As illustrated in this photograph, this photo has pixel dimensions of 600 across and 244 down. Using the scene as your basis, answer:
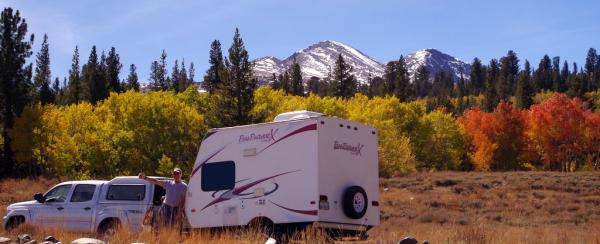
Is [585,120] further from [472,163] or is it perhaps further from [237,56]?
[237,56]

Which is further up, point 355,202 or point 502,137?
point 502,137

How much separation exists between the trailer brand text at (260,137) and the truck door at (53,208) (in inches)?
193

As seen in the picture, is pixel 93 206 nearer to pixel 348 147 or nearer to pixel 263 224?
pixel 263 224

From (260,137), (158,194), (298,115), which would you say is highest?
(298,115)

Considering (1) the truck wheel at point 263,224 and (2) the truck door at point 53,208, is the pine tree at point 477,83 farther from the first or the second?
(1) the truck wheel at point 263,224

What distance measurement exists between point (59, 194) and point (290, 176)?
20.8ft

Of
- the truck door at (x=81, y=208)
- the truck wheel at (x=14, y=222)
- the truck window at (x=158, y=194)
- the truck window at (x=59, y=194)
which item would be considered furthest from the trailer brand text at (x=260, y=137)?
the truck wheel at (x=14, y=222)

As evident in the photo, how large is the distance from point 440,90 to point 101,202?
6977 inches

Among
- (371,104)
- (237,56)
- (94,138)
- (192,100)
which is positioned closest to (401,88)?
(371,104)

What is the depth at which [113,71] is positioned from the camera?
95.1 m

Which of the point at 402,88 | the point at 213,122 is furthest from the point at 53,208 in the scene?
the point at 402,88

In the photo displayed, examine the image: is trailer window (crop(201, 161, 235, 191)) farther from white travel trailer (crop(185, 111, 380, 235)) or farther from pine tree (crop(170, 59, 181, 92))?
pine tree (crop(170, 59, 181, 92))

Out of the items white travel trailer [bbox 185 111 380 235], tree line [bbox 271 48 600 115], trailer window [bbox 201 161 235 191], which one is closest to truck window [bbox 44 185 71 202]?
white travel trailer [bbox 185 111 380 235]

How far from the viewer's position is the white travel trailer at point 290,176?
1390 centimetres
